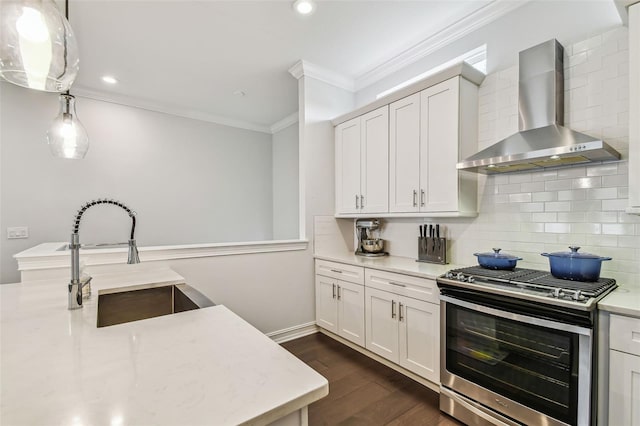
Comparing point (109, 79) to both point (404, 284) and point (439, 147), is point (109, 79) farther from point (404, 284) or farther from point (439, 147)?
point (404, 284)

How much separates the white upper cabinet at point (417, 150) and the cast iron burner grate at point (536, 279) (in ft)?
1.83

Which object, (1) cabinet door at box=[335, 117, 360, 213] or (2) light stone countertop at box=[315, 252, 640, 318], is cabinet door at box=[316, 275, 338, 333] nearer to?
(2) light stone countertop at box=[315, 252, 640, 318]

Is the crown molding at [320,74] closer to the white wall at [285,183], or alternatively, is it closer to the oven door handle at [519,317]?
the white wall at [285,183]

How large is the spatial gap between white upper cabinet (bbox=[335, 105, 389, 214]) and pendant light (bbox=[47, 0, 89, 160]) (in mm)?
2404

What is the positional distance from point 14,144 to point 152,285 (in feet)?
10.1

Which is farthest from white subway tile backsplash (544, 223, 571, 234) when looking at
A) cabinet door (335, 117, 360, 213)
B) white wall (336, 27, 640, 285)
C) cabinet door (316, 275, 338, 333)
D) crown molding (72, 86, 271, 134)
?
crown molding (72, 86, 271, 134)

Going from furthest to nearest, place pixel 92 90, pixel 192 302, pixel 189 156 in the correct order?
pixel 189 156, pixel 92 90, pixel 192 302

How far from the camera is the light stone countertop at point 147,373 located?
24.9 inches

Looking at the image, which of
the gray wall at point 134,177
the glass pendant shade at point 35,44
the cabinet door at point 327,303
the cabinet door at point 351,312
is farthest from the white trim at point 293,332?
the glass pendant shade at point 35,44

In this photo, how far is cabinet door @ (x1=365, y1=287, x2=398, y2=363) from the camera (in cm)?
242

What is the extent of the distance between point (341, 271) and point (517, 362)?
1.64 m

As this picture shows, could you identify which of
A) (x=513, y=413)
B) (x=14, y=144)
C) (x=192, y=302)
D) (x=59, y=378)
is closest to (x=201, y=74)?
(x=14, y=144)

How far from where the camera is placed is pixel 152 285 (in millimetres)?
1829

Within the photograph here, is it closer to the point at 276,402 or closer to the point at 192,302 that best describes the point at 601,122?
the point at 276,402
